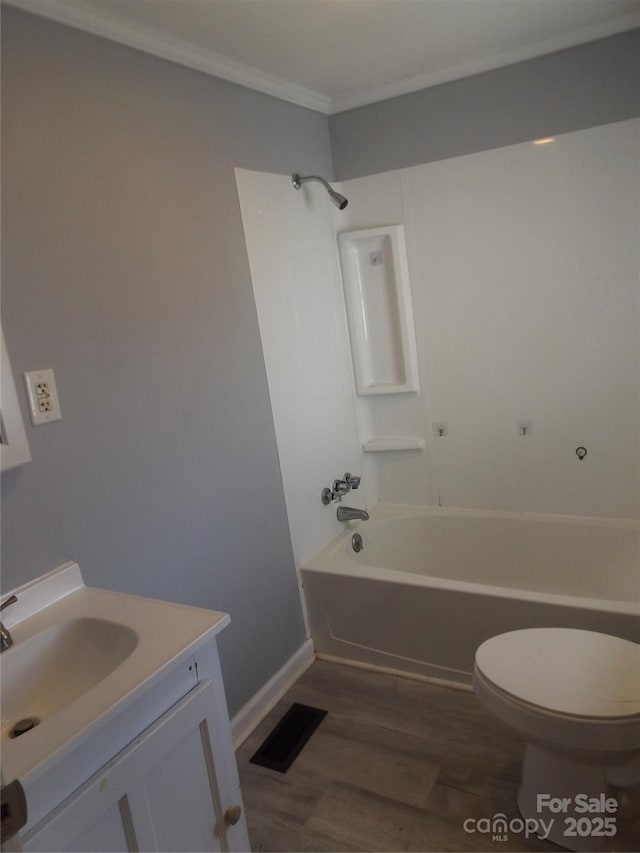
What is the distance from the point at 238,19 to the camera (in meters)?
1.72

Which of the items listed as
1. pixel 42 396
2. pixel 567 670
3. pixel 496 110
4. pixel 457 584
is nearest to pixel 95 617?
pixel 42 396

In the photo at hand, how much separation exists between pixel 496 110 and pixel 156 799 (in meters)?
2.57

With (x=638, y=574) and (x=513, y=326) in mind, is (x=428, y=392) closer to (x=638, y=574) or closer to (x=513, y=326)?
(x=513, y=326)

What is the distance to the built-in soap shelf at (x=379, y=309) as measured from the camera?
2.70 meters

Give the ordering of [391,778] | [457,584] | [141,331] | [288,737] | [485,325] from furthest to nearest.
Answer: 1. [485,325]
2. [457,584]
3. [288,737]
4. [391,778]
5. [141,331]

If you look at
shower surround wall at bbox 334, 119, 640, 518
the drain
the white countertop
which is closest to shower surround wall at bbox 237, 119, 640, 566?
shower surround wall at bbox 334, 119, 640, 518

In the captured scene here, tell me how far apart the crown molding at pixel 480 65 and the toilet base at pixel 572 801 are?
2.38 m

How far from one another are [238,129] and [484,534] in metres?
1.98

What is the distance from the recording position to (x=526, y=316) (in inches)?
99.4

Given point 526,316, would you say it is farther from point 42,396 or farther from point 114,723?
point 114,723

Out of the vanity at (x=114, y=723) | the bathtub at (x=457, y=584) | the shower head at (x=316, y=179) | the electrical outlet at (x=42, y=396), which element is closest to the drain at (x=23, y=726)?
the vanity at (x=114, y=723)

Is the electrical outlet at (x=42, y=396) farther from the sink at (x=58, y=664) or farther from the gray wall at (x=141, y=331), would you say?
the sink at (x=58, y=664)

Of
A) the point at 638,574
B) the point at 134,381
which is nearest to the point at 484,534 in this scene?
the point at 638,574

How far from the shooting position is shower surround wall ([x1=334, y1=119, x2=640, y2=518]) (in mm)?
2340
